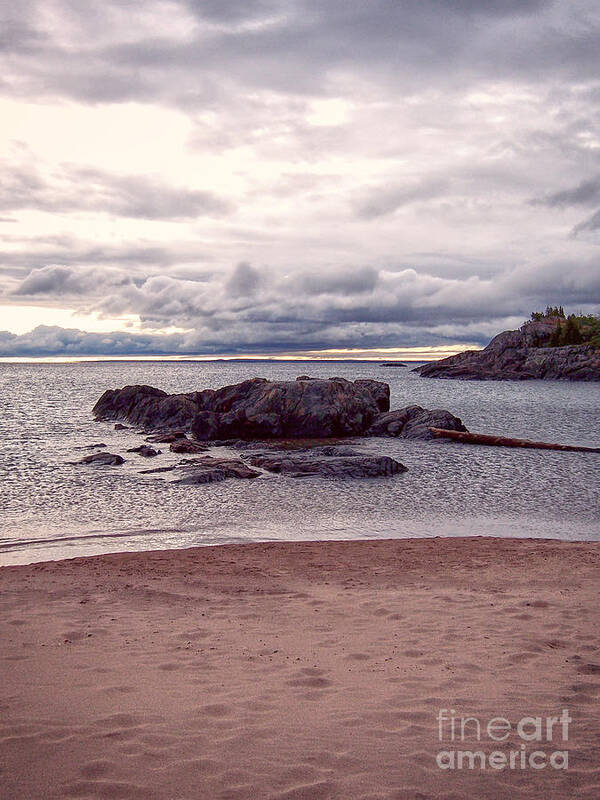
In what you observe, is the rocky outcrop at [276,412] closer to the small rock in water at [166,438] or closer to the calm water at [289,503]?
the small rock in water at [166,438]

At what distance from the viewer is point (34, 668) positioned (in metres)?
7.09

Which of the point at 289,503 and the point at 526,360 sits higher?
the point at 526,360

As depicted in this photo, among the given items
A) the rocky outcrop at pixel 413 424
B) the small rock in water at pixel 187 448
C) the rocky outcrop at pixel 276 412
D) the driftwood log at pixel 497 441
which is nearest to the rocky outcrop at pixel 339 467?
the small rock in water at pixel 187 448

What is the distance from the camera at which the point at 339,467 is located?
24141mm

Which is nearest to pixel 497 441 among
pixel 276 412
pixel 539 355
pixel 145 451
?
pixel 276 412

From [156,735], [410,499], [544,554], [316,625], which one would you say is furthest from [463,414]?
[156,735]

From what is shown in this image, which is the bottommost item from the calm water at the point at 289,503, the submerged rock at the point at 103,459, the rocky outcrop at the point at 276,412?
the calm water at the point at 289,503

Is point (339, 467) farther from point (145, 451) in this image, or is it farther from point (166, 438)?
point (166, 438)

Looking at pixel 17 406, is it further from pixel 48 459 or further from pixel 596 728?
pixel 596 728

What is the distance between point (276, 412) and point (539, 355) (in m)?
113

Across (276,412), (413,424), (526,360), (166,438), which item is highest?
(526,360)

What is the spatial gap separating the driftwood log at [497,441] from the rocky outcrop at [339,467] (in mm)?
9582

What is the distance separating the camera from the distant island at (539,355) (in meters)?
126

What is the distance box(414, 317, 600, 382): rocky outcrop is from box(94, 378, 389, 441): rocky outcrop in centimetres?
9744
